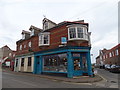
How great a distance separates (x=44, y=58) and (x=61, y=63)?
410cm

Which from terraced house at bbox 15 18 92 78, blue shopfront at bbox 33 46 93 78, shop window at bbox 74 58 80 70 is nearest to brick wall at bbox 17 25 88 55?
terraced house at bbox 15 18 92 78

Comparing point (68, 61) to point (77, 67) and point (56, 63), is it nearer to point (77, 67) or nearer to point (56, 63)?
point (77, 67)

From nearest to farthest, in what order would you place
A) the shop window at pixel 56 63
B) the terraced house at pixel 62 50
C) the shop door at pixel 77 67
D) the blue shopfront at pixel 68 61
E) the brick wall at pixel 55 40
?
the blue shopfront at pixel 68 61
the terraced house at pixel 62 50
the shop door at pixel 77 67
the brick wall at pixel 55 40
the shop window at pixel 56 63

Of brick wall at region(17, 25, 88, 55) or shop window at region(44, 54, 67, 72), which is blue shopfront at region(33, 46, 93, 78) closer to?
shop window at region(44, 54, 67, 72)

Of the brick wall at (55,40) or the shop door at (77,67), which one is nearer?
the shop door at (77,67)

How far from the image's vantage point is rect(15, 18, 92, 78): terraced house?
14.1 metres

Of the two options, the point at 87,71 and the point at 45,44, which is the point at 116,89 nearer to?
the point at 87,71

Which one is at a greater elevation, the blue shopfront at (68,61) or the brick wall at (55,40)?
the brick wall at (55,40)

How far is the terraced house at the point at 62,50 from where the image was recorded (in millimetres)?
14125

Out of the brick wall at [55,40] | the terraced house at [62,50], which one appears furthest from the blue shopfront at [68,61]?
the brick wall at [55,40]

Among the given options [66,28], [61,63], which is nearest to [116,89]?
[61,63]

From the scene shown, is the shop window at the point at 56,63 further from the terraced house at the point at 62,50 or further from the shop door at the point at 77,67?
the shop door at the point at 77,67

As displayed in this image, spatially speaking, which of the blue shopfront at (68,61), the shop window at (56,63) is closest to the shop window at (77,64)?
the blue shopfront at (68,61)

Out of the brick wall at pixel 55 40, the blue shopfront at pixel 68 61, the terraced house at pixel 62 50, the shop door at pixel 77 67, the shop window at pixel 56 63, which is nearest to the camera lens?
the blue shopfront at pixel 68 61
